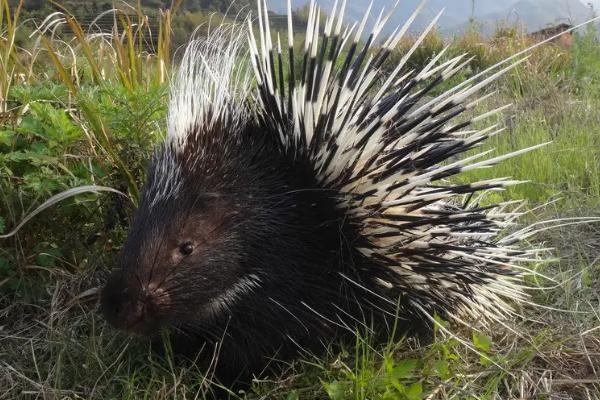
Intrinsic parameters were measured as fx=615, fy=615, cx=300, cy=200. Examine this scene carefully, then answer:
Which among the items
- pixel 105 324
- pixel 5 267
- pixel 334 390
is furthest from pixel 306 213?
pixel 5 267

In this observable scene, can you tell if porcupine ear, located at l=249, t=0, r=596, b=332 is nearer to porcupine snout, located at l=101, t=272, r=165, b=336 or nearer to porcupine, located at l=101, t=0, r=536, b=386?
porcupine, located at l=101, t=0, r=536, b=386

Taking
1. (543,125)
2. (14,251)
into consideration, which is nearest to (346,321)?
(14,251)

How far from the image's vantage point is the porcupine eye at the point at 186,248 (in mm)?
1877

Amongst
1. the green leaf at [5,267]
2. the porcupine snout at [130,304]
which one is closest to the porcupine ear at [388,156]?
the porcupine snout at [130,304]

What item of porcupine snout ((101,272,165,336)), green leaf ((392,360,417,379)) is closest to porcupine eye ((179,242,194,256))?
porcupine snout ((101,272,165,336))

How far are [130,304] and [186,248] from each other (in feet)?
0.78

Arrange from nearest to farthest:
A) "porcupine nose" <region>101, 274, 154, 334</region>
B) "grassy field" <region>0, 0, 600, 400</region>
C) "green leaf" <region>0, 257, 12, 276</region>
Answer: "porcupine nose" <region>101, 274, 154, 334</region> → "grassy field" <region>0, 0, 600, 400</region> → "green leaf" <region>0, 257, 12, 276</region>

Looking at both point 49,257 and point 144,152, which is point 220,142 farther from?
point 49,257

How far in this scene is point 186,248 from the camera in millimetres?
1877

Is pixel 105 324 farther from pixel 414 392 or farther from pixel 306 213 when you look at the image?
pixel 414 392

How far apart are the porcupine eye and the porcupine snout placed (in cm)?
14

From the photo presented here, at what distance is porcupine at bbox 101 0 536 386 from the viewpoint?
1916 millimetres

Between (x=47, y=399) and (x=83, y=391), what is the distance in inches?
5.5

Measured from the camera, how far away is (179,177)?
1.94 m
